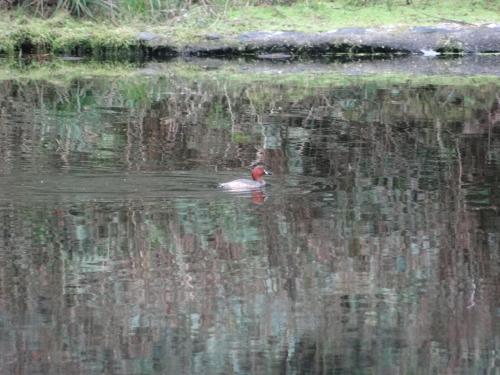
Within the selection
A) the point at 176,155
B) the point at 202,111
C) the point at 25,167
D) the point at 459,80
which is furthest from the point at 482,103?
the point at 25,167

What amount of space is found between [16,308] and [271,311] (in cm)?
123

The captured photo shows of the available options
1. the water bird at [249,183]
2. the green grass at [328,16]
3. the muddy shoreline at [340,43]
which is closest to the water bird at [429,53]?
the muddy shoreline at [340,43]

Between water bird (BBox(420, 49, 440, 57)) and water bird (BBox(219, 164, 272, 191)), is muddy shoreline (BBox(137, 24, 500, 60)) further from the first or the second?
water bird (BBox(219, 164, 272, 191))

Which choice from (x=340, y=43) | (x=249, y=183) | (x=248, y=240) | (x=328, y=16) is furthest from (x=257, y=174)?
(x=328, y=16)

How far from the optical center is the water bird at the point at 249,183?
8461 millimetres

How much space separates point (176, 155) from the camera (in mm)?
9953

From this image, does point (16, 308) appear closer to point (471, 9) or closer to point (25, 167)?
point (25, 167)

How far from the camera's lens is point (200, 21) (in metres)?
18.4

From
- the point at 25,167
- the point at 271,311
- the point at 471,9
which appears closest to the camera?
the point at 271,311

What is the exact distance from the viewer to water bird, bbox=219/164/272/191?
8.46 meters

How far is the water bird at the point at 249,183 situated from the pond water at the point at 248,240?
6.2 inches

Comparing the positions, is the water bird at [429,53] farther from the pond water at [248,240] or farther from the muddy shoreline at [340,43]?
the pond water at [248,240]

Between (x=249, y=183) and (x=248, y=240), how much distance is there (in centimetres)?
162

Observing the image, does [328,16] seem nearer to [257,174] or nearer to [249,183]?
[257,174]
